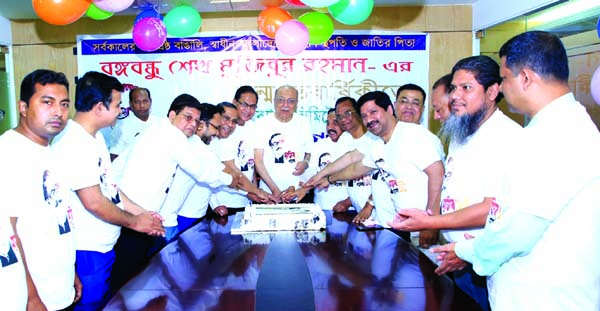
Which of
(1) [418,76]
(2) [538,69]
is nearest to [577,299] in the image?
(2) [538,69]

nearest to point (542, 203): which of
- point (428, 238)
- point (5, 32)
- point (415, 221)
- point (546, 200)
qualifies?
point (546, 200)

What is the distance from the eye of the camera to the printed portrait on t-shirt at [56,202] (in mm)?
1857

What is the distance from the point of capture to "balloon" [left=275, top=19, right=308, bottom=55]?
397cm

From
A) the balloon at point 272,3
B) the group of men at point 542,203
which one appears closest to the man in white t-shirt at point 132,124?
the balloon at point 272,3

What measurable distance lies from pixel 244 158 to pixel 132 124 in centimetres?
157

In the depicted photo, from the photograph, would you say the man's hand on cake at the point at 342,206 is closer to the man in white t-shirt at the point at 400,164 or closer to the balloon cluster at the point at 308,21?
the man in white t-shirt at the point at 400,164

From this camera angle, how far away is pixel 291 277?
192cm

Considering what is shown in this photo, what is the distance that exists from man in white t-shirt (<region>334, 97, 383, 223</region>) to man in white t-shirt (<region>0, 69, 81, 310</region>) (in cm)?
178

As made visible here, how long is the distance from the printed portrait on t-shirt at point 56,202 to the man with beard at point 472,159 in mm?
1352

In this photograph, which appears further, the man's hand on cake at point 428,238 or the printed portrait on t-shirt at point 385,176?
the printed portrait on t-shirt at point 385,176

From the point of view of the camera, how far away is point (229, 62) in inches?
206

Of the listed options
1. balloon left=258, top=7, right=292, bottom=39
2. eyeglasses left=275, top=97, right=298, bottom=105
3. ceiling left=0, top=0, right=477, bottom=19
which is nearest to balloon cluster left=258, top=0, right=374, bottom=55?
balloon left=258, top=7, right=292, bottom=39

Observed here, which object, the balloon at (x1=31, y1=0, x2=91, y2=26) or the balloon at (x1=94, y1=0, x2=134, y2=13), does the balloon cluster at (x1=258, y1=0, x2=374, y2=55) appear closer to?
the balloon at (x1=94, y1=0, x2=134, y2=13)

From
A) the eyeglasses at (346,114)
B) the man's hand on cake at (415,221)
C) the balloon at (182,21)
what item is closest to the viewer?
the man's hand on cake at (415,221)
